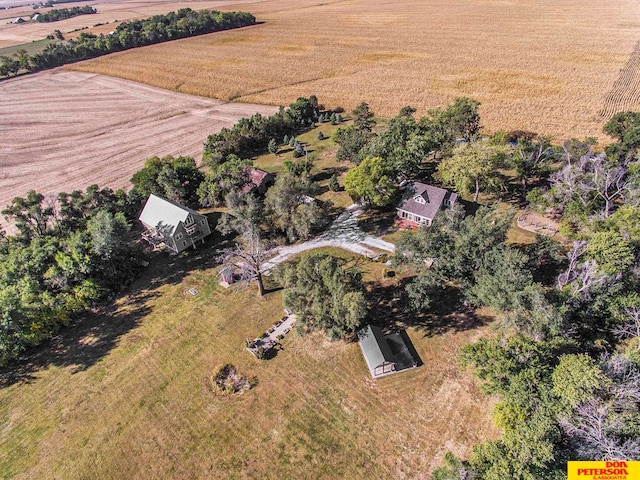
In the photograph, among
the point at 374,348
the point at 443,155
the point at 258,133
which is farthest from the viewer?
the point at 258,133

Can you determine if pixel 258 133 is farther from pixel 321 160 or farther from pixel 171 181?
pixel 171 181

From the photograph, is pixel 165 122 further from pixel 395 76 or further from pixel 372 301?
pixel 372 301

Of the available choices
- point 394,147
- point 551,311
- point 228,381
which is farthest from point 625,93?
point 228,381

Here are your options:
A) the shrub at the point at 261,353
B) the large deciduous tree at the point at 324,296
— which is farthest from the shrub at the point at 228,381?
the large deciduous tree at the point at 324,296

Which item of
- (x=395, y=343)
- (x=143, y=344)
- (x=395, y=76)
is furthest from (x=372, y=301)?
(x=395, y=76)

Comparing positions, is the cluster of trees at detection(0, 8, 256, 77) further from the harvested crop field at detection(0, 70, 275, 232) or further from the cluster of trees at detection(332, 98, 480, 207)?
the cluster of trees at detection(332, 98, 480, 207)

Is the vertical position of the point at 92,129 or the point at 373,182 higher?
the point at 92,129

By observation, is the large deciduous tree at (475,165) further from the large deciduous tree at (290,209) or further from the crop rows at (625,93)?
the crop rows at (625,93)
